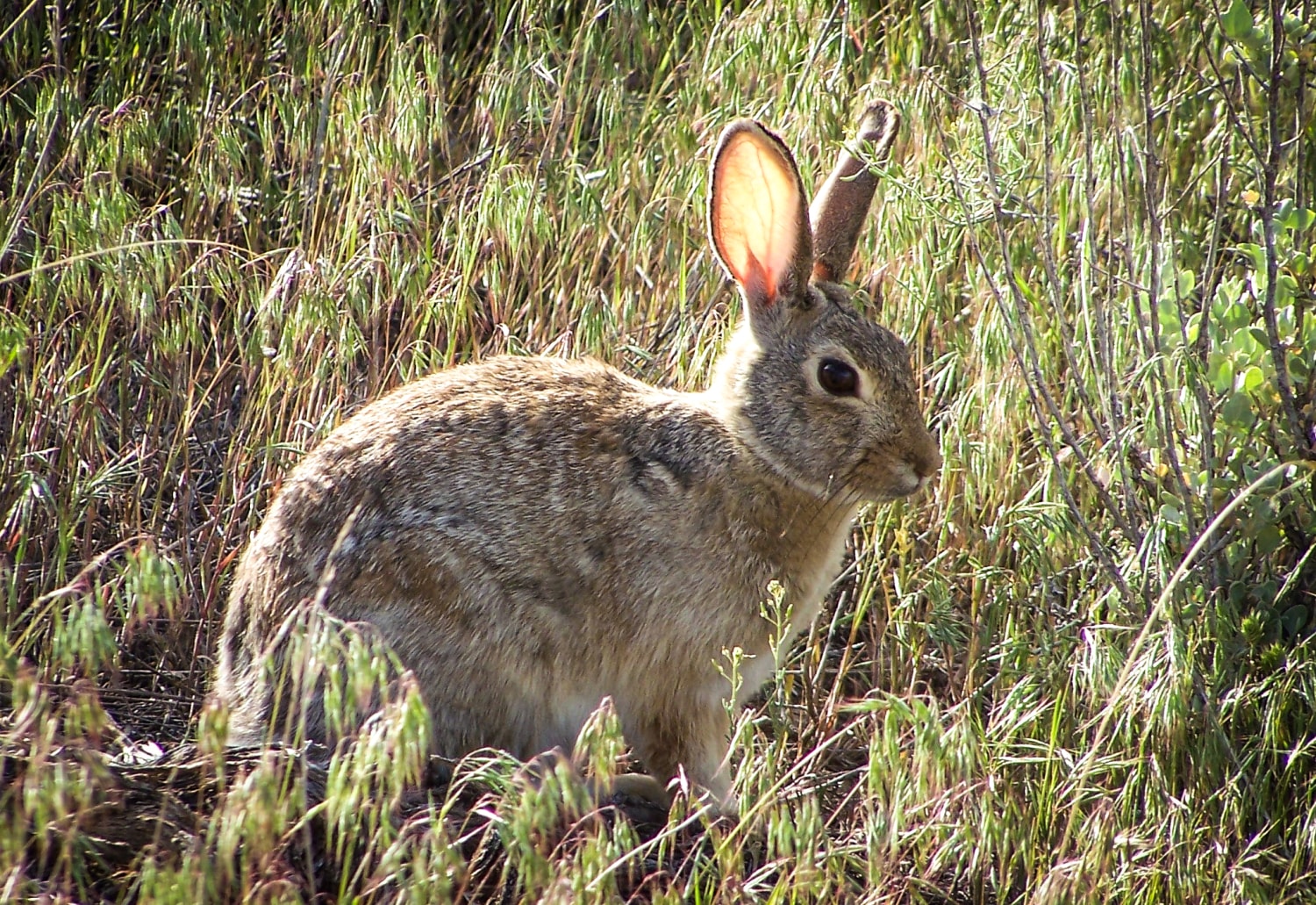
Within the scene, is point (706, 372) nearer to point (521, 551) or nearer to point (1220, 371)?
point (521, 551)

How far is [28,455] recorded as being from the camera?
4.00 m

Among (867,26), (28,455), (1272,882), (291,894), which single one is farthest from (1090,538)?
(28,455)

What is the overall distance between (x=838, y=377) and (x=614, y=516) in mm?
637

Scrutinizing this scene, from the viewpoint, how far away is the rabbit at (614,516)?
3.51m

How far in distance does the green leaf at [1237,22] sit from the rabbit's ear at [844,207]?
35.7 inches

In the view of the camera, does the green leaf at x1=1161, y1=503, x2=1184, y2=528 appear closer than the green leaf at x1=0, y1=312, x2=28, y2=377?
No

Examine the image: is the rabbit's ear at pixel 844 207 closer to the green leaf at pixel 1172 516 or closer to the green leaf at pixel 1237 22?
the green leaf at pixel 1237 22

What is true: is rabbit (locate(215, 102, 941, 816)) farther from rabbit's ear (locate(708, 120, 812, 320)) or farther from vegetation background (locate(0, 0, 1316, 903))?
vegetation background (locate(0, 0, 1316, 903))

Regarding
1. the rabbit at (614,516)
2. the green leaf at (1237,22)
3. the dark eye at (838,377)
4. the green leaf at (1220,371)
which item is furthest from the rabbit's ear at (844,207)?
the green leaf at (1220,371)

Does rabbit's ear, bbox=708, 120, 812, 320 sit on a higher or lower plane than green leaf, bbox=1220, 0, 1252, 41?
lower

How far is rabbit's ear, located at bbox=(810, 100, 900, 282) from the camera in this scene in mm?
4051

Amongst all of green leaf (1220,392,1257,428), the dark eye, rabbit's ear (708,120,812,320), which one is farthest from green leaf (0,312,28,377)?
green leaf (1220,392,1257,428)

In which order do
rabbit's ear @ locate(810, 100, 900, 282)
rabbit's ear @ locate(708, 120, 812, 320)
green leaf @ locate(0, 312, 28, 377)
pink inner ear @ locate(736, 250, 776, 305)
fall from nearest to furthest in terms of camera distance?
green leaf @ locate(0, 312, 28, 377)
rabbit's ear @ locate(708, 120, 812, 320)
pink inner ear @ locate(736, 250, 776, 305)
rabbit's ear @ locate(810, 100, 900, 282)

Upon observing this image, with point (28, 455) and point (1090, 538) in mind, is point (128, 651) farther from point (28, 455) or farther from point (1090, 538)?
point (1090, 538)
